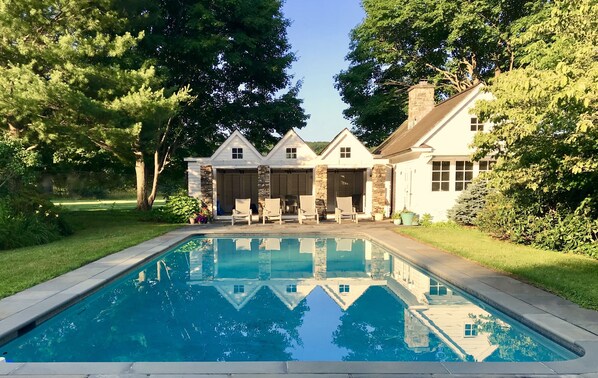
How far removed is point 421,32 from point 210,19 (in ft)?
46.7

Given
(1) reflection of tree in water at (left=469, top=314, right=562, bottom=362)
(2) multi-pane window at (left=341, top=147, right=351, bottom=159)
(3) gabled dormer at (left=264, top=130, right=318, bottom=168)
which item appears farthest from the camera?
(2) multi-pane window at (left=341, top=147, right=351, bottom=159)

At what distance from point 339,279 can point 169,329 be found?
4.34 m

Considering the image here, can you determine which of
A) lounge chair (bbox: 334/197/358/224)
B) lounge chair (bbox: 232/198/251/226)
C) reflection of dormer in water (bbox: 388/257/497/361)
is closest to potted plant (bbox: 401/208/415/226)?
lounge chair (bbox: 334/197/358/224)

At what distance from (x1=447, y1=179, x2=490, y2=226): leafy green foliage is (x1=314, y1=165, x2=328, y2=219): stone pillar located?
20.2 feet

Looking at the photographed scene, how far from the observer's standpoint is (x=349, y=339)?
5.77 metres

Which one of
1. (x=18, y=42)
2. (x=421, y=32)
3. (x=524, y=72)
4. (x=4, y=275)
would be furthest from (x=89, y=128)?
(x=421, y=32)

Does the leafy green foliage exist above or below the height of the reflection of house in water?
above

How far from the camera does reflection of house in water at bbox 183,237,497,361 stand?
5945 mm

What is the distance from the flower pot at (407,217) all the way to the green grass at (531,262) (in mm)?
2442

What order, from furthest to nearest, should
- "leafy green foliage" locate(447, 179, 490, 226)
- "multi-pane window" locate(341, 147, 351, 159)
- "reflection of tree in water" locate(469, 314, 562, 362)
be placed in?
"multi-pane window" locate(341, 147, 351, 159) → "leafy green foliage" locate(447, 179, 490, 226) → "reflection of tree in water" locate(469, 314, 562, 362)

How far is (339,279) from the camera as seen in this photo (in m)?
9.11

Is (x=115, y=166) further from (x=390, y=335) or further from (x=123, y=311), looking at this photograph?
(x=390, y=335)

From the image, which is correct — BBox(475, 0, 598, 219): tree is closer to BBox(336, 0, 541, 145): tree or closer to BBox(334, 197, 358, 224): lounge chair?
BBox(334, 197, 358, 224): lounge chair

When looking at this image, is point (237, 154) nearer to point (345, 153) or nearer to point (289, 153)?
point (289, 153)
